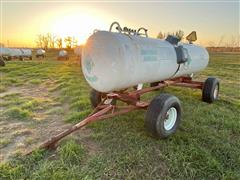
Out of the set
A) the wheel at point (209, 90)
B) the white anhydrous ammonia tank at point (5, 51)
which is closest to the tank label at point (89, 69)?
the wheel at point (209, 90)

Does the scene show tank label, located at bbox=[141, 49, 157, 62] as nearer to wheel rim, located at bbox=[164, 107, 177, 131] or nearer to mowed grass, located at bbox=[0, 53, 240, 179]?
wheel rim, located at bbox=[164, 107, 177, 131]

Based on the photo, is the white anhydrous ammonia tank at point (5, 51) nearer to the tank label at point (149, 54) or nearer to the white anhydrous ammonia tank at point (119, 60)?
the white anhydrous ammonia tank at point (119, 60)

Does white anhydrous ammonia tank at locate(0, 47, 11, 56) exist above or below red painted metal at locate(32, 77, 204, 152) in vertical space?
above

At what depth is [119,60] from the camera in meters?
3.38

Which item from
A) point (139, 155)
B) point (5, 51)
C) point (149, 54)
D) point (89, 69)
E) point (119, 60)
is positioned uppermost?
point (5, 51)

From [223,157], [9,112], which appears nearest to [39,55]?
[9,112]

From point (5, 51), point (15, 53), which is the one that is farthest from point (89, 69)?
point (15, 53)

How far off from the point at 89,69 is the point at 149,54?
1083 millimetres

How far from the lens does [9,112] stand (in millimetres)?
5359

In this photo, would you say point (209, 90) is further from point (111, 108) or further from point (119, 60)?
point (119, 60)

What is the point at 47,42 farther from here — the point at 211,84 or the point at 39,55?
the point at 211,84

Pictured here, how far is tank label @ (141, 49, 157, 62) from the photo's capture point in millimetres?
3859

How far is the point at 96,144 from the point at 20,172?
1.22m

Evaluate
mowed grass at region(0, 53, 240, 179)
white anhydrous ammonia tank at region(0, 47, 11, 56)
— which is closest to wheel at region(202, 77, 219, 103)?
mowed grass at region(0, 53, 240, 179)
